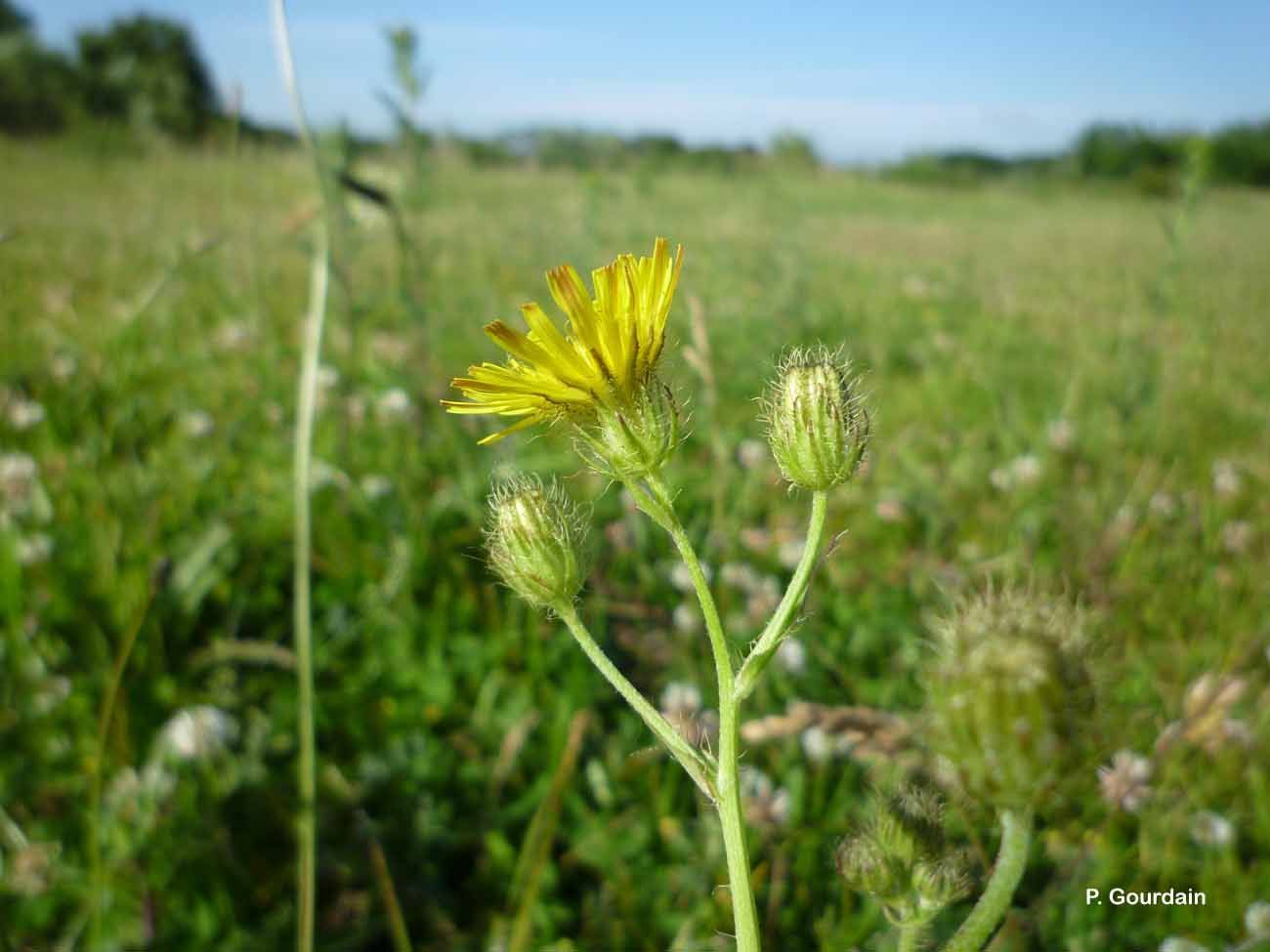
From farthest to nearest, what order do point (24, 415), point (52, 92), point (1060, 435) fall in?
point (52, 92), point (1060, 435), point (24, 415)

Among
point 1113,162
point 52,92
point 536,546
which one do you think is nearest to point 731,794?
point 536,546

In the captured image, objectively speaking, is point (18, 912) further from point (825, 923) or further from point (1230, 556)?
point (1230, 556)

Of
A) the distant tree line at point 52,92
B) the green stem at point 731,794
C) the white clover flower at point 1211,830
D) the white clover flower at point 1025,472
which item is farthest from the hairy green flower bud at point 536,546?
the distant tree line at point 52,92

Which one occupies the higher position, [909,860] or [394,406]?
[394,406]

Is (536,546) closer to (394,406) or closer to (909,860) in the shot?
(909,860)

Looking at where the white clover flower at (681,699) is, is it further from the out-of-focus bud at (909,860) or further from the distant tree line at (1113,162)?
the distant tree line at (1113,162)

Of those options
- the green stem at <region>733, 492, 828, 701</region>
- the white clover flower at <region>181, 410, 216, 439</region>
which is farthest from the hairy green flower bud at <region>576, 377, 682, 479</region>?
the white clover flower at <region>181, 410, 216, 439</region>
